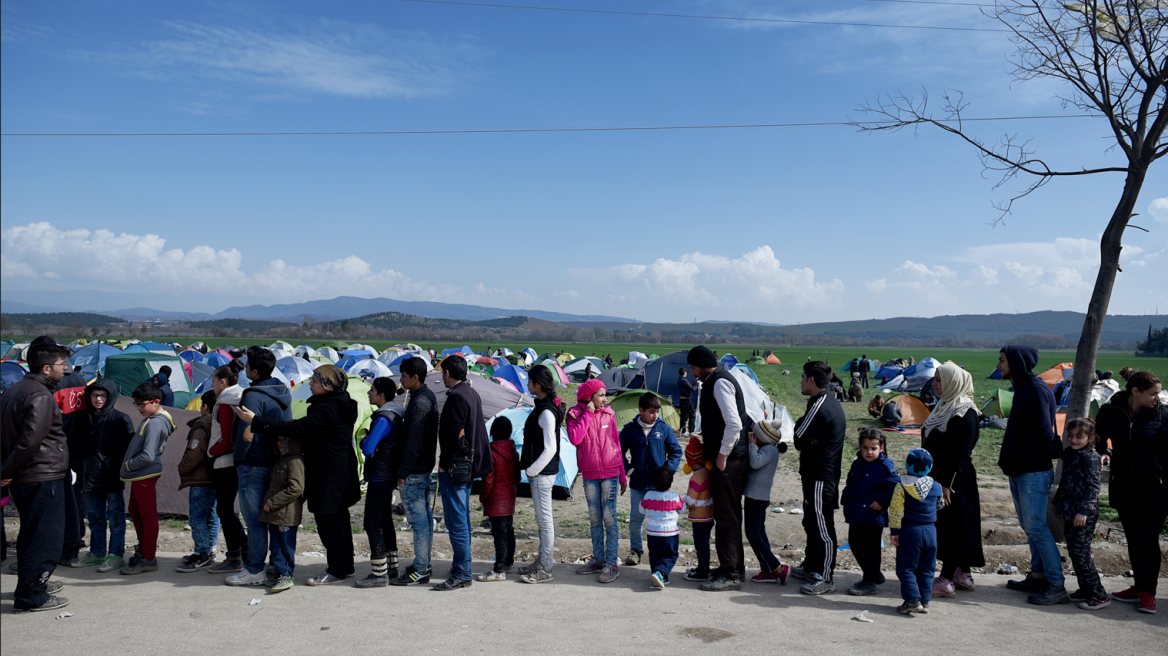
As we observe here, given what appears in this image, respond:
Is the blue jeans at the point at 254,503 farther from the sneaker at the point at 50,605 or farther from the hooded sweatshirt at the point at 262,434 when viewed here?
the sneaker at the point at 50,605

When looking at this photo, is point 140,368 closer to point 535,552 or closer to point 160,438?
point 160,438

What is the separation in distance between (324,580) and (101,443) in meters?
2.27

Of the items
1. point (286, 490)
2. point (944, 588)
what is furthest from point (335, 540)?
point (944, 588)

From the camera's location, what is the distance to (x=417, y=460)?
547cm

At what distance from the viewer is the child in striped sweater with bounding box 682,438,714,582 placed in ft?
18.6

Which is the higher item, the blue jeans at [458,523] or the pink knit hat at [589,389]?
the pink knit hat at [589,389]

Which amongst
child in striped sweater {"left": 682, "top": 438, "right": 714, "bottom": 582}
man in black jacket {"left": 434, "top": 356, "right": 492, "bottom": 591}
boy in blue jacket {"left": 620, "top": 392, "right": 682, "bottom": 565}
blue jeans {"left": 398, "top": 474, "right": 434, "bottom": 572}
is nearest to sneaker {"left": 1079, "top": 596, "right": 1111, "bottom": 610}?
child in striped sweater {"left": 682, "top": 438, "right": 714, "bottom": 582}

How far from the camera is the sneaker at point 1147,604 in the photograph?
16.3ft

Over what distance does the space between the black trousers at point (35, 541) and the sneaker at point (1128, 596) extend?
776 cm

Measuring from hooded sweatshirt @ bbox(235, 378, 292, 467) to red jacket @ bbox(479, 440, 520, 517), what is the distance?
1.64m

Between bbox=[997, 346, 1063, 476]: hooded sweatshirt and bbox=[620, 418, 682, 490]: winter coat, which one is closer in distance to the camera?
bbox=[997, 346, 1063, 476]: hooded sweatshirt

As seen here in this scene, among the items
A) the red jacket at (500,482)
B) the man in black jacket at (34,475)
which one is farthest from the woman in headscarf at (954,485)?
the man in black jacket at (34,475)

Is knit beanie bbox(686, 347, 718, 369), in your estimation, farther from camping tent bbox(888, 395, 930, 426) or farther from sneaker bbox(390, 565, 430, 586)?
camping tent bbox(888, 395, 930, 426)

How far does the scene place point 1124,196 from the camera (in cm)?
798
